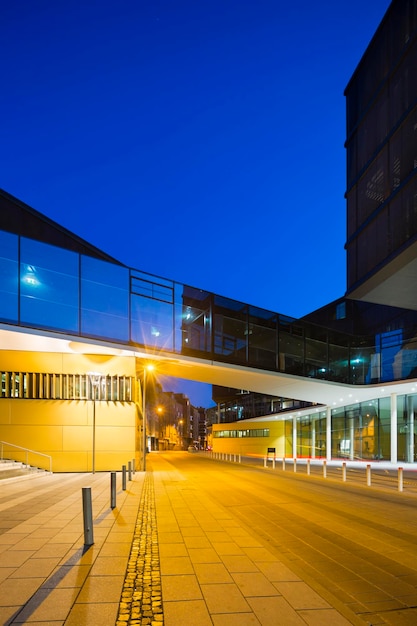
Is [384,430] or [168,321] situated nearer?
[168,321]

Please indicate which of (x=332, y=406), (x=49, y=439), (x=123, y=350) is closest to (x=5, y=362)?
(x=49, y=439)

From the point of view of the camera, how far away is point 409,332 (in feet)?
110

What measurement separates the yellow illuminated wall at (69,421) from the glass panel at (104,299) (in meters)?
3.05

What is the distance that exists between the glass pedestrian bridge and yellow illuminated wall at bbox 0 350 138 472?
3219mm

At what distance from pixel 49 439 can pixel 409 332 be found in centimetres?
2327

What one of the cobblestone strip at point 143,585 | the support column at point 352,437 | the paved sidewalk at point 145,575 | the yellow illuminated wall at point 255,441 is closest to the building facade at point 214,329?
the support column at point 352,437

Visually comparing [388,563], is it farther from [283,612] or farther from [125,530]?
[125,530]

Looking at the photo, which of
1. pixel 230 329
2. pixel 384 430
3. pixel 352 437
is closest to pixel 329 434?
pixel 352 437

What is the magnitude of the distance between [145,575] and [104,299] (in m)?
17.0

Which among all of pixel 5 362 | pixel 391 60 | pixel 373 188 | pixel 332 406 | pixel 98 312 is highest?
pixel 391 60

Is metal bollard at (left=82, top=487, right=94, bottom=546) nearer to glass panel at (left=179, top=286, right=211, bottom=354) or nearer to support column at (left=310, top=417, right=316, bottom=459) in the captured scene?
glass panel at (left=179, top=286, right=211, bottom=354)

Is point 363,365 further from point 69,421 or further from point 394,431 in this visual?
point 69,421

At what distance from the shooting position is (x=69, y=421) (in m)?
24.6

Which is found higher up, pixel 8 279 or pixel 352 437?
pixel 8 279
